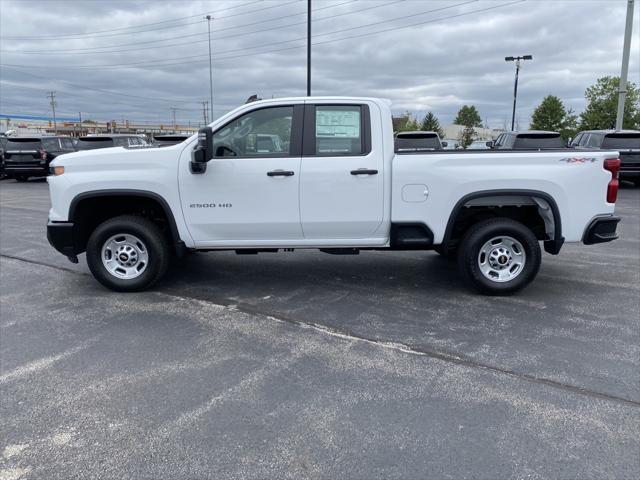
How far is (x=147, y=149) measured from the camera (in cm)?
549

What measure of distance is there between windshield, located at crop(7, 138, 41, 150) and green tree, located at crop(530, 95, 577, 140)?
39.2 m

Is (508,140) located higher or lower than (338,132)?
higher

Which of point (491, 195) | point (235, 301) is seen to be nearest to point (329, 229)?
point (235, 301)

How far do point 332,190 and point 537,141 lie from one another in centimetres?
1105

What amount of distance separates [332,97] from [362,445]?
3.72m

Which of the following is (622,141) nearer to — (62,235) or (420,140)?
(420,140)

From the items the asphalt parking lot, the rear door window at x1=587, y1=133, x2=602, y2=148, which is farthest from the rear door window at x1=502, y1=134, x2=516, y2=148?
the asphalt parking lot

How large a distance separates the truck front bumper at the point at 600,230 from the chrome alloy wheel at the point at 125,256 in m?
4.70

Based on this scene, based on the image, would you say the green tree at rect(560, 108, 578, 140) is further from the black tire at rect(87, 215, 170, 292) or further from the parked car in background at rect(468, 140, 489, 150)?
the black tire at rect(87, 215, 170, 292)

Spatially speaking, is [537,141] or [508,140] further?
[508,140]

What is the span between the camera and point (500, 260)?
5.62 m

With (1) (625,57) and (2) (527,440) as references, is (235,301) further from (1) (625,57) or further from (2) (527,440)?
(1) (625,57)

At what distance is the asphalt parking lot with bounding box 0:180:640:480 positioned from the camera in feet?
9.34

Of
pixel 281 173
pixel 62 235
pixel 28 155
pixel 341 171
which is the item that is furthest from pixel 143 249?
pixel 28 155
